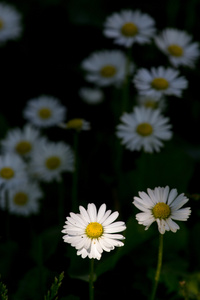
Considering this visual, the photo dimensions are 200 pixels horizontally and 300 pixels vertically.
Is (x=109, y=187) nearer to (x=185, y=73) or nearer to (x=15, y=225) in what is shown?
(x=15, y=225)

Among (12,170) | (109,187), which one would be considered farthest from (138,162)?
(12,170)

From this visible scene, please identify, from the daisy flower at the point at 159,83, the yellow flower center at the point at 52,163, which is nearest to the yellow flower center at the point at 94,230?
the daisy flower at the point at 159,83

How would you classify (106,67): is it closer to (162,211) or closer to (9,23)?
(9,23)

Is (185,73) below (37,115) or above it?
above

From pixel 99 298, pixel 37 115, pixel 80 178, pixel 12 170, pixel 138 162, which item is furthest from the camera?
pixel 37 115

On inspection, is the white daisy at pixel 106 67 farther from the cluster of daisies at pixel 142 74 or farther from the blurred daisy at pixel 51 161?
the blurred daisy at pixel 51 161
